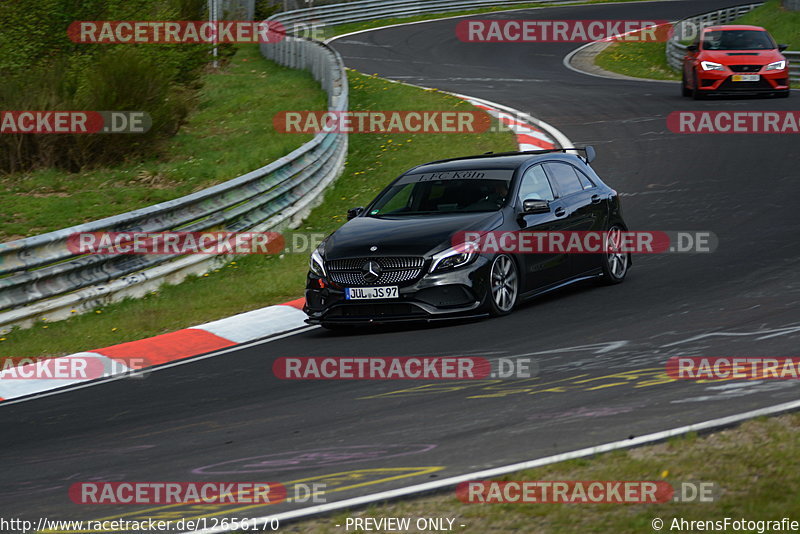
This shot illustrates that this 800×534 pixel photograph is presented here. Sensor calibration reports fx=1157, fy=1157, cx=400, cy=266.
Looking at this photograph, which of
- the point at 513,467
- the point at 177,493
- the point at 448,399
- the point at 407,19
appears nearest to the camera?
the point at 513,467

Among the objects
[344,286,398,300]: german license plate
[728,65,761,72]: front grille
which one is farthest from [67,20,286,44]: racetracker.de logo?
[344,286,398,300]: german license plate

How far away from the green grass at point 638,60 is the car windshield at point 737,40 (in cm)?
629

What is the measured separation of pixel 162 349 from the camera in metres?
10.7

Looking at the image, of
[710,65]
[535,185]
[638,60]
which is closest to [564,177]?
[535,185]

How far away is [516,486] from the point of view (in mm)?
5426

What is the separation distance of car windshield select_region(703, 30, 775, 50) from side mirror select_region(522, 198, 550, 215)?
15.7m

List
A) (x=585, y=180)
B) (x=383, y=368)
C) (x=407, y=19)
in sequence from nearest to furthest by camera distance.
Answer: (x=383, y=368), (x=585, y=180), (x=407, y=19)

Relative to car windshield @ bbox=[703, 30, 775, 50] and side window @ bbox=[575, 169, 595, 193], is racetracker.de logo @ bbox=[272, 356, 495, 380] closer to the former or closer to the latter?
side window @ bbox=[575, 169, 595, 193]

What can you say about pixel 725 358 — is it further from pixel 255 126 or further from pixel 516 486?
pixel 255 126

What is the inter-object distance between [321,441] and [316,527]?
172 centimetres

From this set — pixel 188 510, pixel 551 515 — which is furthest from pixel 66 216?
pixel 551 515

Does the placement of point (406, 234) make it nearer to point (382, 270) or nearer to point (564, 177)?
point (382, 270)

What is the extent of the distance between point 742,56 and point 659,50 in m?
14.4

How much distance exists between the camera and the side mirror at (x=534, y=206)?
1098 centimetres
